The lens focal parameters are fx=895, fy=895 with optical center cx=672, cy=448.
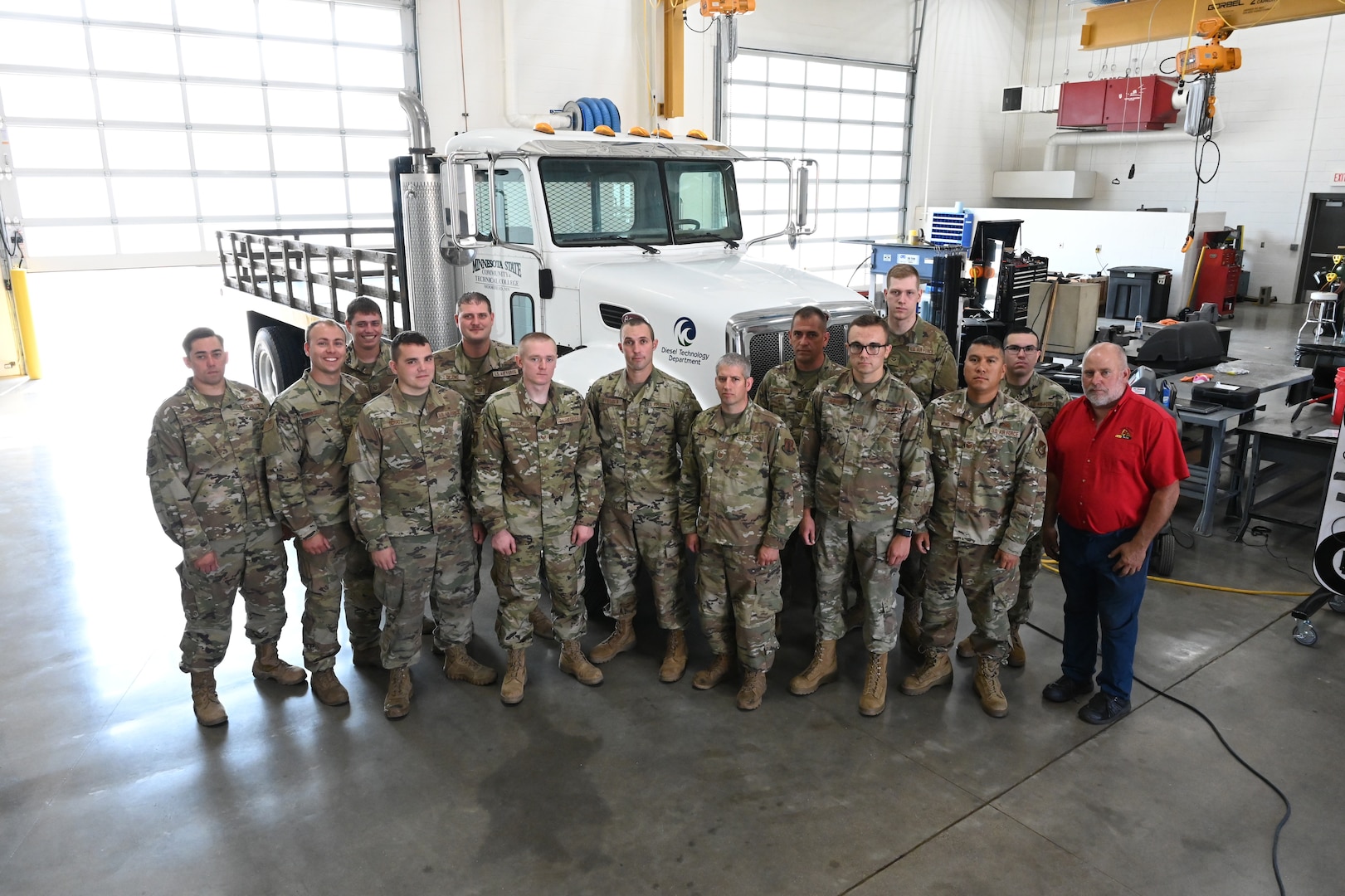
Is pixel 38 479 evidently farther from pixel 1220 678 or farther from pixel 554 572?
pixel 1220 678

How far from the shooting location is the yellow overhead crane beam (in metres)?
10.4

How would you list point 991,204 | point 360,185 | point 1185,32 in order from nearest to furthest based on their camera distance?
point 1185,32
point 360,185
point 991,204

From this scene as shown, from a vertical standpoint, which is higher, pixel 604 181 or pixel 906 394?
pixel 604 181

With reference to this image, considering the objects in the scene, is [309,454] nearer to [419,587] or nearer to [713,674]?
[419,587]

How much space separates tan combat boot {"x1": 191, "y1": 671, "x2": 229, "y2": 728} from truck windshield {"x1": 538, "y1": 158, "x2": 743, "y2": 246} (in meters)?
3.15

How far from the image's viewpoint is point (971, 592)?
13.6ft

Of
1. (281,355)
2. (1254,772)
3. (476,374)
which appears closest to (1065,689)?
(1254,772)

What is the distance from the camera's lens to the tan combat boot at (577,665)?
4.41 m

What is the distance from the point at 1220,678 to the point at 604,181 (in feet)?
14.9

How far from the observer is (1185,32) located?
→ 37.4 ft

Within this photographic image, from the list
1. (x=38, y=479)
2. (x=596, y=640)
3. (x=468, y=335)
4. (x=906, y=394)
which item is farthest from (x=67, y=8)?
(x=906, y=394)

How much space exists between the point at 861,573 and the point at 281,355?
6.84 meters

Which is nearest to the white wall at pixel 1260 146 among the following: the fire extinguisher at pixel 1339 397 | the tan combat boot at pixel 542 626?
the fire extinguisher at pixel 1339 397

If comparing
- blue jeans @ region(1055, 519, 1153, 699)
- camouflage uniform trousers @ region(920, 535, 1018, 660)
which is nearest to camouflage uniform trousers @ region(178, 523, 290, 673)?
camouflage uniform trousers @ region(920, 535, 1018, 660)
